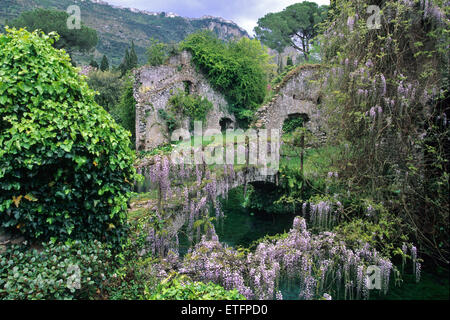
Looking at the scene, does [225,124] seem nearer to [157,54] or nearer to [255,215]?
[157,54]

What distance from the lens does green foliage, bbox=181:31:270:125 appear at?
59.6 feet

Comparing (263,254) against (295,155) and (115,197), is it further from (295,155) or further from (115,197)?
(295,155)

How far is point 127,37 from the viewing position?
1815 inches

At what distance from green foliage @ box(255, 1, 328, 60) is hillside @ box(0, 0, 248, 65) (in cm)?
682

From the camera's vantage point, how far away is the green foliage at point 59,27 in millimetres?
28575

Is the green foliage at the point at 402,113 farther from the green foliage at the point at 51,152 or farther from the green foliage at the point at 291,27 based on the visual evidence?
the green foliage at the point at 291,27

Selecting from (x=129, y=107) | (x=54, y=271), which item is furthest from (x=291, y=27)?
(x=54, y=271)

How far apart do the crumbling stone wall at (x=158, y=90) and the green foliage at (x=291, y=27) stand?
16160mm

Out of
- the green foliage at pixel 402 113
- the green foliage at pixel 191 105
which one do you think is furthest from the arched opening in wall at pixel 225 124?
the green foliage at pixel 402 113

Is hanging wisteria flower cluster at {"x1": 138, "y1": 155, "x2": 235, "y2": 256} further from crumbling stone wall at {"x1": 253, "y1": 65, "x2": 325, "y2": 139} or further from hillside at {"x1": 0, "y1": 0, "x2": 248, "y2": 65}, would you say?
hillside at {"x1": 0, "y1": 0, "x2": 248, "y2": 65}

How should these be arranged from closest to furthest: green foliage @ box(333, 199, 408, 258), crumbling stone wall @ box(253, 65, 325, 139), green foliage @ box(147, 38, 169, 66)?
green foliage @ box(333, 199, 408, 258)
crumbling stone wall @ box(253, 65, 325, 139)
green foliage @ box(147, 38, 169, 66)

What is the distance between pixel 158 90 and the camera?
1681cm

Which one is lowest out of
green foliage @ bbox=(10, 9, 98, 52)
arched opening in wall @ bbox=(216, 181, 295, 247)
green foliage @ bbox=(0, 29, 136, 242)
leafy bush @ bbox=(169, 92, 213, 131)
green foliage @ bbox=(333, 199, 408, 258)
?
arched opening in wall @ bbox=(216, 181, 295, 247)

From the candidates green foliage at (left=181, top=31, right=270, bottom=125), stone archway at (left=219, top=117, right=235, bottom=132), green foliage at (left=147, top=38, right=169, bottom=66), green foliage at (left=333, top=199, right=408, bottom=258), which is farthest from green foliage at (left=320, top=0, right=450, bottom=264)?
green foliage at (left=147, top=38, right=169, bottom=66)
